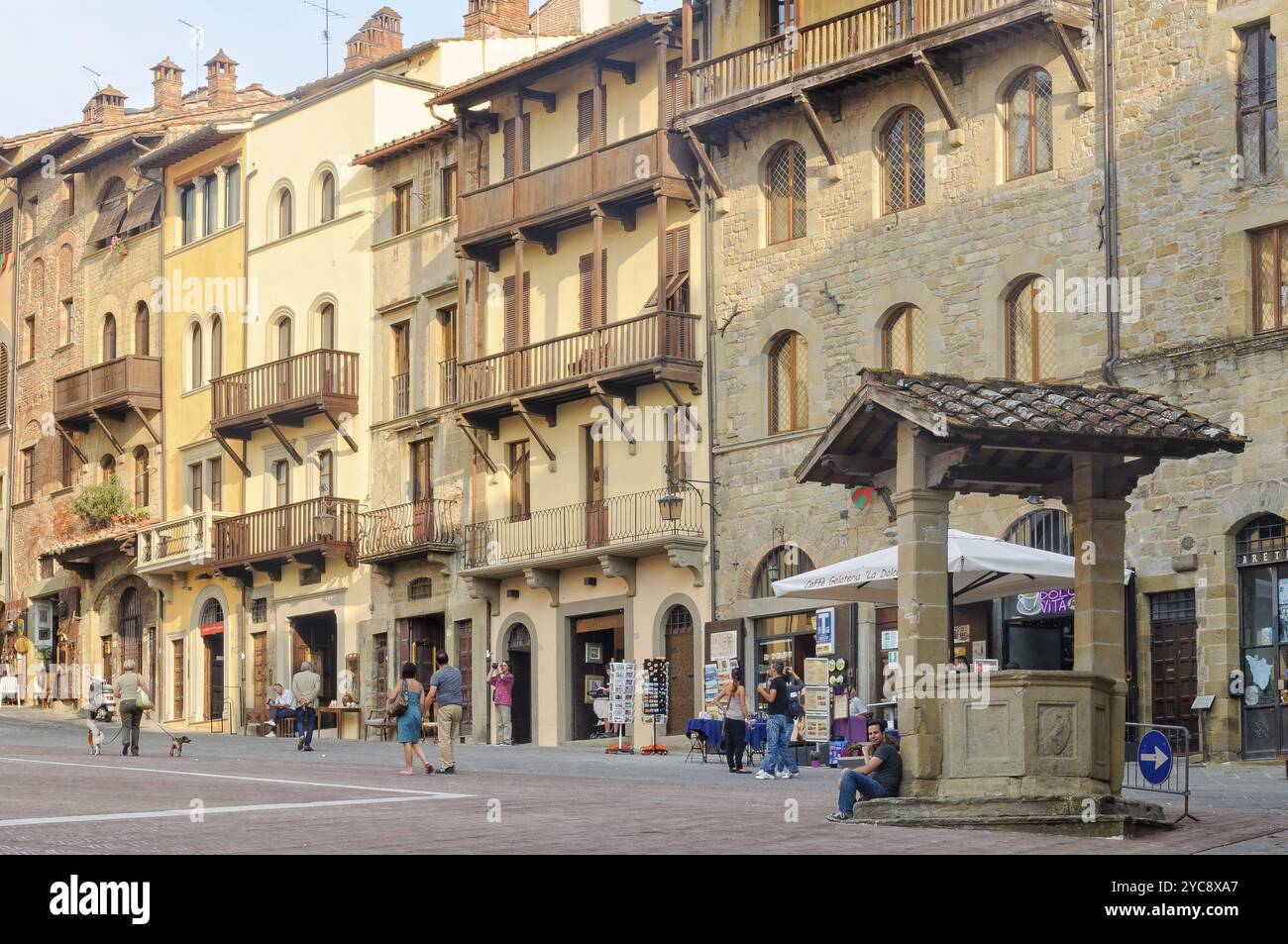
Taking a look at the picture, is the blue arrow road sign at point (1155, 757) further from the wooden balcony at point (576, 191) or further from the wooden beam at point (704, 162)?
the wooden balcony at point (576, 191)

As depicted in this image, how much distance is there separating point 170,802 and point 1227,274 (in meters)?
15.5

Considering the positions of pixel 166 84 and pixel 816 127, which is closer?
pixel 816 127

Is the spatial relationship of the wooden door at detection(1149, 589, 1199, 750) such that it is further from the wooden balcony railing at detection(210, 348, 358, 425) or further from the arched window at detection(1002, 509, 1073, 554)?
the wooden balcony railing at detection(210, 348, 358, 425)

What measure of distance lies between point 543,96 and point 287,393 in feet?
31.1

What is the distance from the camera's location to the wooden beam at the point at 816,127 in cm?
3494

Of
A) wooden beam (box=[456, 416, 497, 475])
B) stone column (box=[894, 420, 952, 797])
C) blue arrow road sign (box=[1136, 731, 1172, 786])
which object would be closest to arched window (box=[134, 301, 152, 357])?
wooden beam (box=[456, 416, 497, 475])

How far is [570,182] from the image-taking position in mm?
40188

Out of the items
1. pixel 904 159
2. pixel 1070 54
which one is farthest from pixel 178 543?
pixel 1070 54

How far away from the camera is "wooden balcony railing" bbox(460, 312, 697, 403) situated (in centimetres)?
3794

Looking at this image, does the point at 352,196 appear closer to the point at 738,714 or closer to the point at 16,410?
the point at 16,410

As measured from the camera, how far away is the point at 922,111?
34.1 m

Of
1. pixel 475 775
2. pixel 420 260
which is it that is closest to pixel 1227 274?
pixel 475 775

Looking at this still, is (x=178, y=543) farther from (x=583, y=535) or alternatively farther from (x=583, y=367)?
(x=583, y=367)

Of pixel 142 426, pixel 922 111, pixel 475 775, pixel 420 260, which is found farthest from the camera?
pixel 142 426
